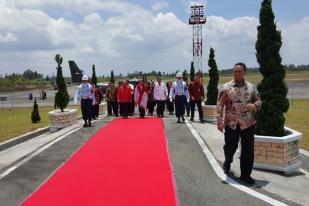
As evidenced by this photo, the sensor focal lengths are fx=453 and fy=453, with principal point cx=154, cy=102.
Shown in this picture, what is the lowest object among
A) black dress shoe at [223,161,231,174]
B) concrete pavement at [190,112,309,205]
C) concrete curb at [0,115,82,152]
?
concrete curb at [0,115,82,152]

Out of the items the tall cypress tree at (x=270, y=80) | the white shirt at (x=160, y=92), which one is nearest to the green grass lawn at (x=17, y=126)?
the white shirt at (x=160, y=92)

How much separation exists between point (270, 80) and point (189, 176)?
263 centimetres

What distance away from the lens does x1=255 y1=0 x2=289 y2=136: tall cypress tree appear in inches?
351

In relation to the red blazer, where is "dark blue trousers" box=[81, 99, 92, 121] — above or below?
below

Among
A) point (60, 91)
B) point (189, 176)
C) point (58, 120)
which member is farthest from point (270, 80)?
point (60, 91)

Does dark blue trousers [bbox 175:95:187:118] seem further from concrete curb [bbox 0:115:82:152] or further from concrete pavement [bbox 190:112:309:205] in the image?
concrete pavement [bbox 190:112:309:205]

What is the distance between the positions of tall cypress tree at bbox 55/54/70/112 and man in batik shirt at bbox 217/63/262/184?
10.5 metres

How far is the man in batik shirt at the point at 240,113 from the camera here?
7.57 metres

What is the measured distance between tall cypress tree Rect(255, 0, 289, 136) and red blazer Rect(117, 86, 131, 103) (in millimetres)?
10268

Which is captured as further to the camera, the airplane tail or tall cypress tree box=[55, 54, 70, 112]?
the airplane tail

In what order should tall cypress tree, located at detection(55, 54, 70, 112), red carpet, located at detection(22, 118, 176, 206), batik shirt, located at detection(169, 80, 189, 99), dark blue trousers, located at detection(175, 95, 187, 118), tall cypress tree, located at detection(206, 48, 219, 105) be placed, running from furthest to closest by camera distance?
tall cypress tree, located at detection(206, 48, 219, 105), tall cypress tree, located at detection(55, 54, 70, 112), batik shirt, located at detection(169, 80, 189, 99), dark blue trousers, located at detection(175, 95, 187, 118), red carpet, located at detection(22, 118, 176, 206)

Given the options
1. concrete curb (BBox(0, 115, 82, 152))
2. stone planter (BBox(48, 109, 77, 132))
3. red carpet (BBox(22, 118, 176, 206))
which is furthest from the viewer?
stone planter (BBox(48, 109, 77, 132))

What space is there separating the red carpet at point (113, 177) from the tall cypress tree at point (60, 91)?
16.9ft

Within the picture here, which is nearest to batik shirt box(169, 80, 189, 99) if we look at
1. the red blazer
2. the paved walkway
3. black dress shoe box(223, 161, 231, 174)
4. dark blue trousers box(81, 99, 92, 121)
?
the red blazer
